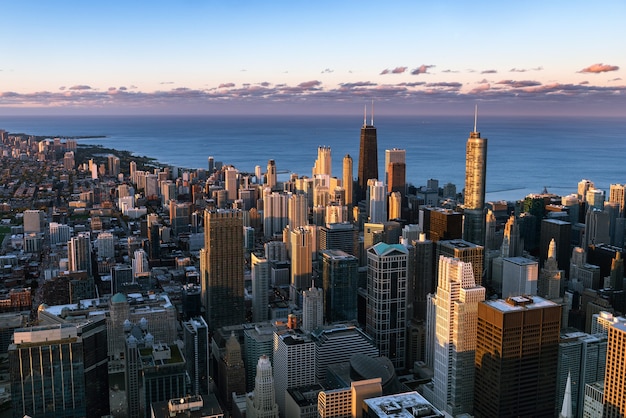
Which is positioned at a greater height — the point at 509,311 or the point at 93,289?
the point at 509,311

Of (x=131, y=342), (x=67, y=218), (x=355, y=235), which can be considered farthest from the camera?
(x=67, y=218)

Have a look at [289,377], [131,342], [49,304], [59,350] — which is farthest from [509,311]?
[49,304]

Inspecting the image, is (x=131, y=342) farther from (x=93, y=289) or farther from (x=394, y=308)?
(x=93, y=289)

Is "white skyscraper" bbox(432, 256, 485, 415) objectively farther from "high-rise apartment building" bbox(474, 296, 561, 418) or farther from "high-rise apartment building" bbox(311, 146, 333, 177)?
"high-rise apartment building" bbox(311, 146, 333, 177)

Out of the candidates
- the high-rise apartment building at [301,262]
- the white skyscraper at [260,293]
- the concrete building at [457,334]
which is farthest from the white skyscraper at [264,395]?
the high-rise apartment building at [301,262]

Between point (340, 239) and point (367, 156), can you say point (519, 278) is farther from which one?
point (367, 156)

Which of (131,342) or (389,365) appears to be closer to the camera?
(131,342)

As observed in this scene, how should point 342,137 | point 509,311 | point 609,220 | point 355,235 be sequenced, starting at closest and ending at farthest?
1. point 509,311
2. point 355,235
3. point 609,220
4. point 342,137

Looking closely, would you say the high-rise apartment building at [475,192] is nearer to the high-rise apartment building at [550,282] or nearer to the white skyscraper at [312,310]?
the high-rise apartment building at [550,282]
